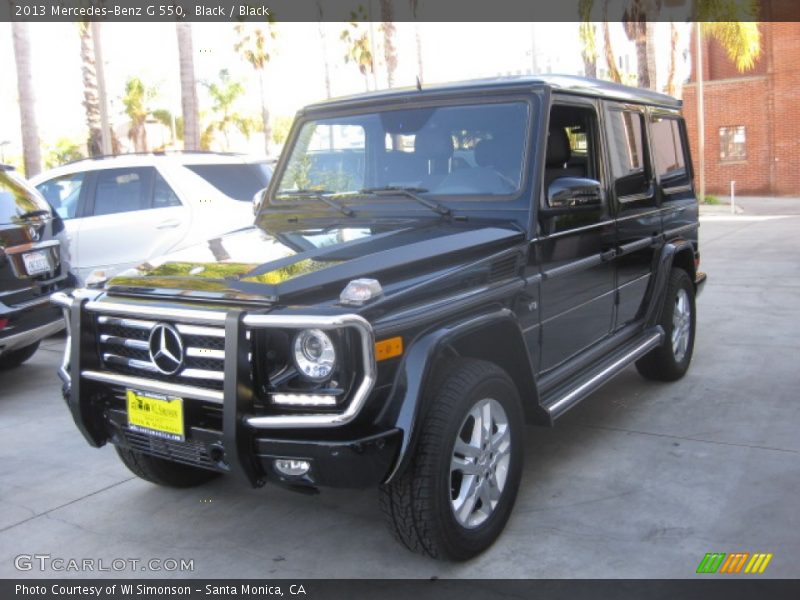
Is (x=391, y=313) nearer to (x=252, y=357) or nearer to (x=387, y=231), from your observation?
(x=252, y=357)

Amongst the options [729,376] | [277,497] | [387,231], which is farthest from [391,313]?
[729,376]

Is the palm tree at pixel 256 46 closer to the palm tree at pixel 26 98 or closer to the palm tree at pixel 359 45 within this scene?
the palm tree at pixel 359 45

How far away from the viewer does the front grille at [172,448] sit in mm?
3320

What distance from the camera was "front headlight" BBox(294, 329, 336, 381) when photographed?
3123 millimetres

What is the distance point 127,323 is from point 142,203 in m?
5.36

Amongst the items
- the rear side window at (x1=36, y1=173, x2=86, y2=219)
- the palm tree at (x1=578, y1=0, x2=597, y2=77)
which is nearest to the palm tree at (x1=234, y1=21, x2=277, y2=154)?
the palm tree at (x1=578, y1=0, x2=597, y2=77)

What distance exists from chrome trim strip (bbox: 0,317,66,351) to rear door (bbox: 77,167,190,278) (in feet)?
6.13

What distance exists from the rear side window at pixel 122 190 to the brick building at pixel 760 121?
23941 millimetres

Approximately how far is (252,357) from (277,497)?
57.5 inches

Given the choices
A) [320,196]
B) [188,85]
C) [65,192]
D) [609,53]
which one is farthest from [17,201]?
[609,53]

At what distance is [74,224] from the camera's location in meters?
8.48

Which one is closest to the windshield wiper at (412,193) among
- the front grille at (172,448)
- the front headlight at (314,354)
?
the front headlight at (314,354)

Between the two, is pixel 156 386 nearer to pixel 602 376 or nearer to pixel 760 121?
pixel 602 376

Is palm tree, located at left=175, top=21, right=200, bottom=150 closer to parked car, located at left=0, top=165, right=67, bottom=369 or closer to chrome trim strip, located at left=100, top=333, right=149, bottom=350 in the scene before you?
parked car, located at left=0, top=165, right=67, bottom=369
